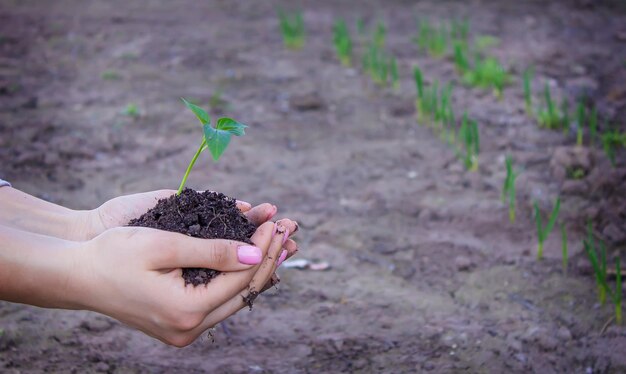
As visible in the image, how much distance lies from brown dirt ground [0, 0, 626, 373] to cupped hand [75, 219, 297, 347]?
1.77 feet

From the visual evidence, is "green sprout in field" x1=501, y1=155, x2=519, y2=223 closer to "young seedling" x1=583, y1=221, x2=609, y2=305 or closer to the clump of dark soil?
"young seedling" x1=583, y1=221, x2=609, y2=305

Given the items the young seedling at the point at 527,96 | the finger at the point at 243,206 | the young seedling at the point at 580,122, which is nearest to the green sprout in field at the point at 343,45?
the young seedling at the point at 527,96

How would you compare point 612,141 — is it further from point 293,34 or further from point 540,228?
point 293,34

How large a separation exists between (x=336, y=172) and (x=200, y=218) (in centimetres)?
164

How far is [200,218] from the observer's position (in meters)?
1.72

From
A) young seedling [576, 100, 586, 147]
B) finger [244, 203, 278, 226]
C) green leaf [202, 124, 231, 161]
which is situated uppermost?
green leaf [202, 124, 231, 161]

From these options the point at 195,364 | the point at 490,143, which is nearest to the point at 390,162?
the point at 490,143

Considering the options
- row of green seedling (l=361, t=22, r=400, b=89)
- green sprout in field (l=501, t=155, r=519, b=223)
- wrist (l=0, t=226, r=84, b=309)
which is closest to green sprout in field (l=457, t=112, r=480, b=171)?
green sprout in field (l=501, t=155, r=519, b=223)

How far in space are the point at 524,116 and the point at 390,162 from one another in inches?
34.4

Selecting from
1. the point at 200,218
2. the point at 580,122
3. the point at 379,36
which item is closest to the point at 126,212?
the point at 200,218

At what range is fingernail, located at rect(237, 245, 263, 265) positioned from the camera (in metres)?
1.59

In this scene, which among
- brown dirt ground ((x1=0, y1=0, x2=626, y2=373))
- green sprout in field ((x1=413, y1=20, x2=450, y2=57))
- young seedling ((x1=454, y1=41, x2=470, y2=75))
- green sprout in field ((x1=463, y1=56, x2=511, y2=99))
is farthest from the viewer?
green sprout in field ((x1=413, y1=20, x2=450, y2=57))

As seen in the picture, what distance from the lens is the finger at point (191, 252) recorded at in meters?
1.52

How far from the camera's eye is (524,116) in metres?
3.73
